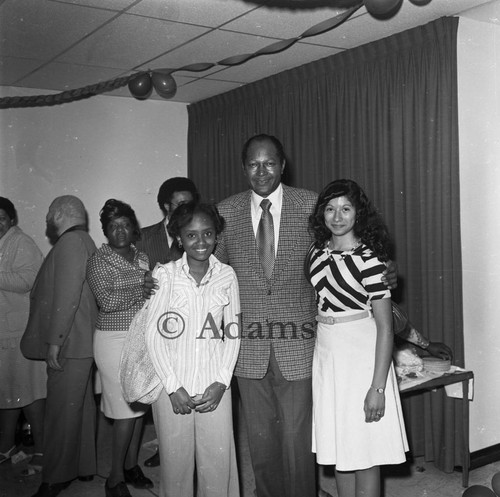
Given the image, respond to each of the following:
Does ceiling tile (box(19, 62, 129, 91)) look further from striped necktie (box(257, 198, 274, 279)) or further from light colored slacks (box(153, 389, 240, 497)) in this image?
light colored slacks (box(153, 389, 240, 497))

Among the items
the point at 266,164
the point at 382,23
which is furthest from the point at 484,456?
the point at 382,23

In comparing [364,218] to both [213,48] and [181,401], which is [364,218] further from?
[213,48]

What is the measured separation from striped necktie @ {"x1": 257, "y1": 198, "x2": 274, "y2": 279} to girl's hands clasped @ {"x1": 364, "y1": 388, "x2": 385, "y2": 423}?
606mm

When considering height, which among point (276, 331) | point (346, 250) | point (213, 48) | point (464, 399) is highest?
point (213, 48)

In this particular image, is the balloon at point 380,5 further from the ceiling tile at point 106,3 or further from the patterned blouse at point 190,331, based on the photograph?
the patterned blouse at point 190,331

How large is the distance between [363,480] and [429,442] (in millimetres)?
1486

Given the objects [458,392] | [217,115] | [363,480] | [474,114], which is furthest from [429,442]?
[217,115]

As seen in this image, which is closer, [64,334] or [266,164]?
[266,164]

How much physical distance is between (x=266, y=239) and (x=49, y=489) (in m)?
1.73

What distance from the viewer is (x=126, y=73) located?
4590mm

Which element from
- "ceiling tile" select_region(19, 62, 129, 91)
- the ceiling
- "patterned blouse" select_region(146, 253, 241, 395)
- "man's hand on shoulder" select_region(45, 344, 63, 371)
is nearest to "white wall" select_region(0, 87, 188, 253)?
"ceiling tile" select_region(19, 62, 129, 91)

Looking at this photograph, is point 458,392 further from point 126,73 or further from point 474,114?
point 126,73

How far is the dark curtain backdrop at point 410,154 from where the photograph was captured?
3500mm

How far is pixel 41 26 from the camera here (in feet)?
11.5
